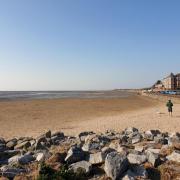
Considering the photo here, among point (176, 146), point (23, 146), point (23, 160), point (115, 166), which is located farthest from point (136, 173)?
point (23, 146)

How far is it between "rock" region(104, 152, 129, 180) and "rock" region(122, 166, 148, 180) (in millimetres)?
153

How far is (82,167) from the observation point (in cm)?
690

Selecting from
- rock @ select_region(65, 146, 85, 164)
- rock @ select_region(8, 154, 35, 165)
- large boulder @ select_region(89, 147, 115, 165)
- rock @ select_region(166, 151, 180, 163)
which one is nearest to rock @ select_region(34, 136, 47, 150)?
rock @ select_region(8, 154, 35, 165)

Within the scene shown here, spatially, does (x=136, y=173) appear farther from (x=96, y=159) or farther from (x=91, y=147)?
(x=91, y=147)

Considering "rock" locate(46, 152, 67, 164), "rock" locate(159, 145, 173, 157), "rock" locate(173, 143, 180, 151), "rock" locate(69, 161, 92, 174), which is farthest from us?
"rock" locate(173, 143, 180, 151)

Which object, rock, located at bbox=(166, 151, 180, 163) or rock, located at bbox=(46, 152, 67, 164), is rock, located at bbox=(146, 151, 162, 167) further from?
rock, located at bbox=(46, 152, 67, 164)

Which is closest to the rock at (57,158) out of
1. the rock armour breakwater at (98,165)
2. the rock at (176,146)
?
the rock armour breakwater at (98,165)

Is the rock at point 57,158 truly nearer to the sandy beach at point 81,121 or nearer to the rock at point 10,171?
the rock at point 10,171

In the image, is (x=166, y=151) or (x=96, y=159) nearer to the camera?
(x=96, y=159)

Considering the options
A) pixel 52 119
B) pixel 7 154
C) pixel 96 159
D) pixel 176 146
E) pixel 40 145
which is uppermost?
pixel 176 146

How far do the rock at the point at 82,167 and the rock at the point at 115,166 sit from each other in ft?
1.51

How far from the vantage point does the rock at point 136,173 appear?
623 cm

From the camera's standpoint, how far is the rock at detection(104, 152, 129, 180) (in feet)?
20.8

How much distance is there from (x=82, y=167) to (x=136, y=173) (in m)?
1.36
